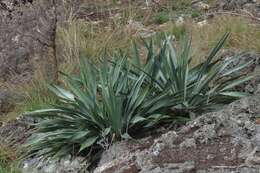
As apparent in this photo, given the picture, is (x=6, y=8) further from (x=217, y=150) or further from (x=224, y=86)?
(x=217, y=150)

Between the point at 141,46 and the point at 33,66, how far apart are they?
5.15 feet

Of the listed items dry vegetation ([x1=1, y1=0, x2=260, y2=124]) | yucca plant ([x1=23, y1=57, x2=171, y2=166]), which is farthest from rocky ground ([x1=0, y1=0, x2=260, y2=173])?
dry vegetation ([x1=1, y1=0, x2=260, y2=124])

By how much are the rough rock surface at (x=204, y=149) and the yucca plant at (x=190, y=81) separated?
551 millimetres

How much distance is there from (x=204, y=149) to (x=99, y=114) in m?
1.21

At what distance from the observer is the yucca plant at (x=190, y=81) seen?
5.33 metres

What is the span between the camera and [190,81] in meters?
5.57

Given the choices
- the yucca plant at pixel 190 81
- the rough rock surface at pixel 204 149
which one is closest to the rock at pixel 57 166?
the rough rock surface at pixel 204 149

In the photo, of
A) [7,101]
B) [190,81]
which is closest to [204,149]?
[190,81]

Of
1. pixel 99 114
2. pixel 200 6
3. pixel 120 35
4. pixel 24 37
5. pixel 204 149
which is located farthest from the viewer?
pixel 200 6

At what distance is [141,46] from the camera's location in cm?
847

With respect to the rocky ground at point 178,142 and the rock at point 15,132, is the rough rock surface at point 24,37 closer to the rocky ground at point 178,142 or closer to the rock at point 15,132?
the rocky ground at point 178,142

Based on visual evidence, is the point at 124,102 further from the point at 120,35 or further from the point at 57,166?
the point at 120,35

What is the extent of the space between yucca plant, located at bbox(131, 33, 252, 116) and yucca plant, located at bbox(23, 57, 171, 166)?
0.46ft

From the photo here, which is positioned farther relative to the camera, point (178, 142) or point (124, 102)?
point (124, 102)
